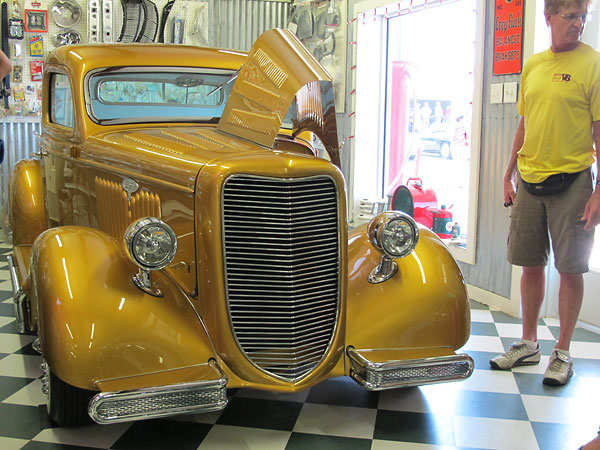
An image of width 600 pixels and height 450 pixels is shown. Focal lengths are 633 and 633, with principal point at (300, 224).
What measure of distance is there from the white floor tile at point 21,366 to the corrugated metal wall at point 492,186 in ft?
9.69

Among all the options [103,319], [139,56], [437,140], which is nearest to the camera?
[103,319]

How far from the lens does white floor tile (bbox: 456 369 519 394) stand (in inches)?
118

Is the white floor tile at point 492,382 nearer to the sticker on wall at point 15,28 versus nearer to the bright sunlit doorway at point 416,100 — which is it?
the bright sunlit doorway at point 416,100

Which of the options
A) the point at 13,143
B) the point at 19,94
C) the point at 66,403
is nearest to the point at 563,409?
the point at 66,403

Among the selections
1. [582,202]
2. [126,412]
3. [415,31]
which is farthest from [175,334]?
[415,31]

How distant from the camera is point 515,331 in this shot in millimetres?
3871

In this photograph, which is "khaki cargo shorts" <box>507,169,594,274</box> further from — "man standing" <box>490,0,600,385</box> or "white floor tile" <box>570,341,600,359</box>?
"white floor tile" <box>570,341,600,359</box>

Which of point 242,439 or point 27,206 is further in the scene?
point 27,206

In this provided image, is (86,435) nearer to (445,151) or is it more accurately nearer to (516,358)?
(516,358)

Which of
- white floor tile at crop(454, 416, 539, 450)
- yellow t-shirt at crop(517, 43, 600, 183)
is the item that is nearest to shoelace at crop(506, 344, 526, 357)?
white floor tile at crop(454, 416, 539, 450)

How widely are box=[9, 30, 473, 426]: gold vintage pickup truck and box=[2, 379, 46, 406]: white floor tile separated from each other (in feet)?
0.94

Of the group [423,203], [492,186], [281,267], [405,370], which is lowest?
[405,370]

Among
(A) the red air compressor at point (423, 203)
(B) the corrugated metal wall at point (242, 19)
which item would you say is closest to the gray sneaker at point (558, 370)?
(A) the red air compressor at point (423, 203)

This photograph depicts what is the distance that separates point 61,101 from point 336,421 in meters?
2.35
